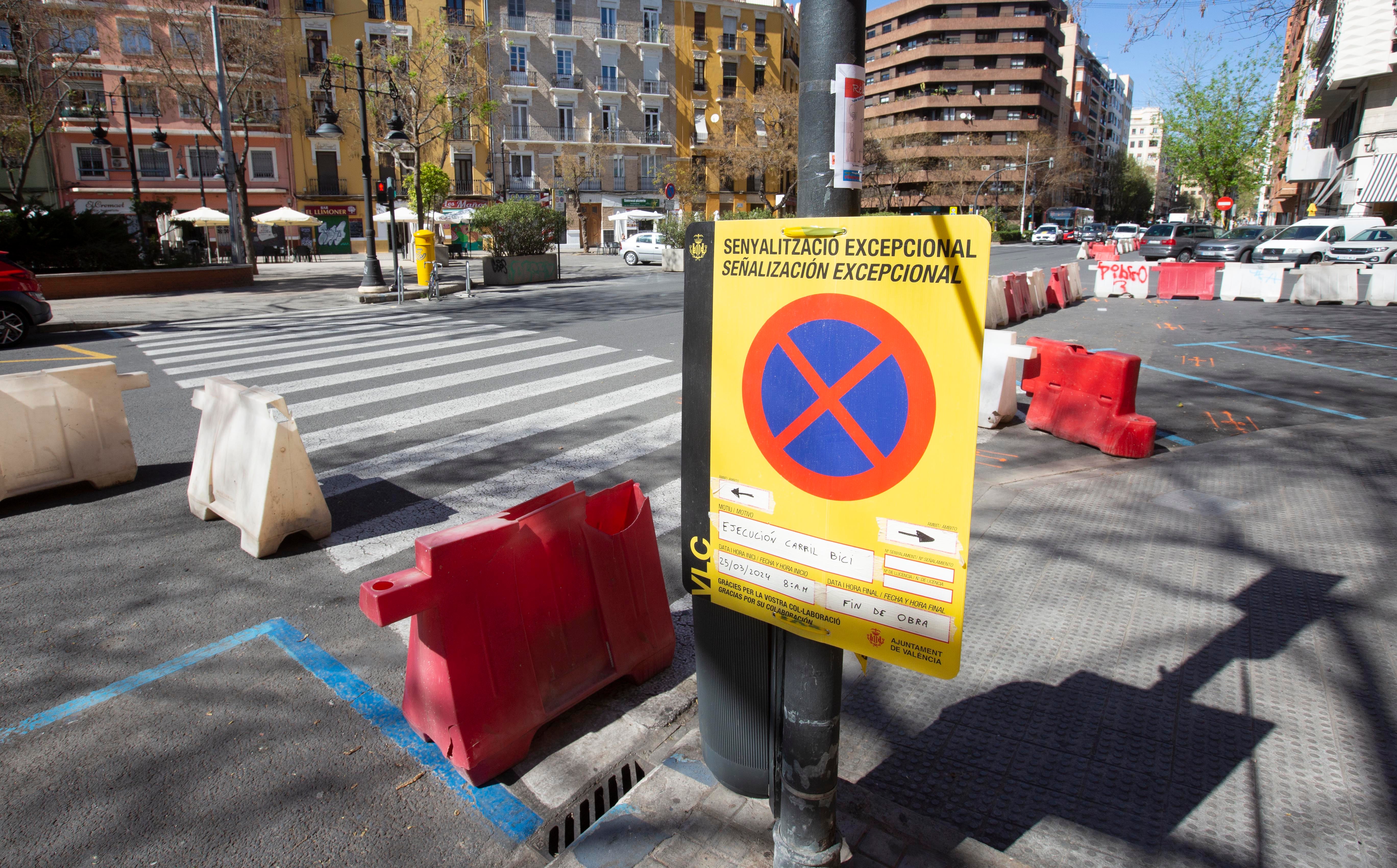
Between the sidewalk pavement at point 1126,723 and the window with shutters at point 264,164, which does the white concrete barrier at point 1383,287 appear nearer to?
the sidewalk pavement at point 1126,723

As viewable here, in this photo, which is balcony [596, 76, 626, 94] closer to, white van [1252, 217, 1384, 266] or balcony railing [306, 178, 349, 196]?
balcony railing [306, 178, 349, 196]

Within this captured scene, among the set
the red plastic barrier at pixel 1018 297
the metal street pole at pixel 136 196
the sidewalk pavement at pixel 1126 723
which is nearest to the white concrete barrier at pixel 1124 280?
the red plastic barrier at pixel 1018 297

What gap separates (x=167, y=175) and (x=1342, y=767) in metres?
55.4

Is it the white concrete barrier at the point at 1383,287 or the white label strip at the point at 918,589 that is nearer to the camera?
the white label strip at the point at 918,589

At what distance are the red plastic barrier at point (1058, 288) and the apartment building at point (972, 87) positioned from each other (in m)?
70.1

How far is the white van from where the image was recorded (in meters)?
25.0

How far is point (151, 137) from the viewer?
149 ft

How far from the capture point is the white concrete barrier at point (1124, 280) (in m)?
19.5

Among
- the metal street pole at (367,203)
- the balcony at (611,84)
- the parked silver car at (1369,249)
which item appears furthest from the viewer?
the balcony at (611,84)

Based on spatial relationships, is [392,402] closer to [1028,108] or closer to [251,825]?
[251,825]

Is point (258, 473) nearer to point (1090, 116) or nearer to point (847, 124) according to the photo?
point (847, 124)

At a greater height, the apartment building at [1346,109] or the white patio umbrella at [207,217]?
the apartment building at [1346,109]

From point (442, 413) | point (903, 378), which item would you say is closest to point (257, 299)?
point (442, 413)

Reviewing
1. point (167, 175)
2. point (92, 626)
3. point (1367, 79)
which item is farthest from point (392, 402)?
point (167, 175)
